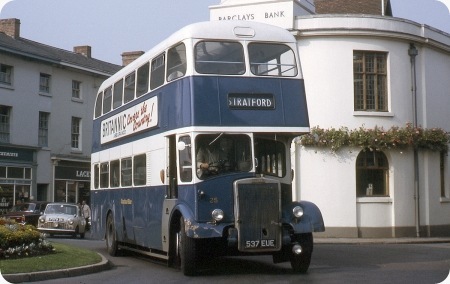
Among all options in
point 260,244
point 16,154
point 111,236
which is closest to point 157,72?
point 260,244

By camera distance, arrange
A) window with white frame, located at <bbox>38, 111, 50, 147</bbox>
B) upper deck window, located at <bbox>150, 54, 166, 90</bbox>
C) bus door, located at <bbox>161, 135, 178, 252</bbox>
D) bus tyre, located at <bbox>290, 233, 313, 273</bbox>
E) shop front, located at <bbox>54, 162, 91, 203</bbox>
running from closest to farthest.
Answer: bus tyre, located at <bbox>290, 233, 313, 273</bbox> → bus door, located at <bbox>161, 135, 178, 252</bbox> → upper deck window, located at <bbox>150, 54, 166, 90</bbox> → window with white frame, located at <bbox>38, 111, 50, 147</bbox> → shop front, located at <bbox>54, 162, 91, 203</bbox>

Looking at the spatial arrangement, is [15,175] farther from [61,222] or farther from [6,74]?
[61,222]

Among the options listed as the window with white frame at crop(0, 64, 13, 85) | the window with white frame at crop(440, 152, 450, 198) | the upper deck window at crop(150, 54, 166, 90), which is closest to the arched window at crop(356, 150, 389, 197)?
the window with white frame at crop(440, 152, 450, 198)

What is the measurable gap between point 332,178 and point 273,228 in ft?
52.6

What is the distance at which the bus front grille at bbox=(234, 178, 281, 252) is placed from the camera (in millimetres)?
14844

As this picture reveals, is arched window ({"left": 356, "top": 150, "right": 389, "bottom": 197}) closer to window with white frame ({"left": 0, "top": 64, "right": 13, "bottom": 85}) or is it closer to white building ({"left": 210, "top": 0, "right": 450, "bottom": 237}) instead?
white building ({"left": 210, "top": 0, "right": 450, "bottom": 237})

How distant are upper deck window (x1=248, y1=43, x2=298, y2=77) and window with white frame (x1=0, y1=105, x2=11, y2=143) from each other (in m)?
29.3

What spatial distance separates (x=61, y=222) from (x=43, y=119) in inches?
548

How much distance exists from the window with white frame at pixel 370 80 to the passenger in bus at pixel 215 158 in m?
16.6

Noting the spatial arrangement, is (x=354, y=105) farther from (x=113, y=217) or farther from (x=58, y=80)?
(x=58, y=80)

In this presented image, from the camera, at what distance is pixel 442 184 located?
34125 mm

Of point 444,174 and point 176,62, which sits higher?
point 176,62

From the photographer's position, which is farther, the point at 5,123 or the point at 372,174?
the point at 5,123

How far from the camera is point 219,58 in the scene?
51.7 feet
